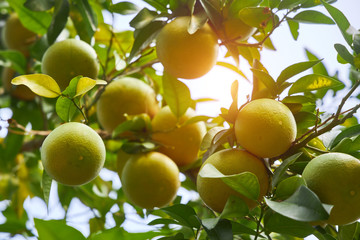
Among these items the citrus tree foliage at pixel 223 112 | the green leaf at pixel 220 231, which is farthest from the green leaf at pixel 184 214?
the green leaf at pixel 220 231

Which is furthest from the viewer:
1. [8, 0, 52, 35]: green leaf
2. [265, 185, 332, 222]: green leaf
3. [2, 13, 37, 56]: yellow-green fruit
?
[2, 13, 37, 56]: yellow-green fruit

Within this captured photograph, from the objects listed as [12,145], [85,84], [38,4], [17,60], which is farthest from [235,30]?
[12,145]

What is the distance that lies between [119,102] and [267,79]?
23.2 inches

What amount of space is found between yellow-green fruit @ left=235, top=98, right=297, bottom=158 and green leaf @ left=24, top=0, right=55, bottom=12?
0.79 m

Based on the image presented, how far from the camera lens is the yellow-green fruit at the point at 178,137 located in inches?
52.9

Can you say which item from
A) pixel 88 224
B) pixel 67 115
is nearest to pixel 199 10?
pixel 67 115

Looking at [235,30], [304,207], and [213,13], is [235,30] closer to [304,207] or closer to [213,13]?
[213,13]

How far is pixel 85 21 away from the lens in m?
1.38

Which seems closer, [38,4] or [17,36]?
[38,4]

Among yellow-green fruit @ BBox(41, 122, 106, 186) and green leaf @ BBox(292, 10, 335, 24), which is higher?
green leaf @ BBox(292, 10, 335, 24)

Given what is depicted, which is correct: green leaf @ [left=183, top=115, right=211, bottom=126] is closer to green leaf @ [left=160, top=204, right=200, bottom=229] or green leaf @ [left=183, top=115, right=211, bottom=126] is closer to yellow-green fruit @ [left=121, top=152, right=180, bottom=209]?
yellow-green fruit @ [left=121, top=152, right=180, bottom=209]

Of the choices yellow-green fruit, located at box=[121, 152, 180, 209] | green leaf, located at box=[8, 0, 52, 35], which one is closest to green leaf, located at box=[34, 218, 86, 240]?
yellow-green fruit, located at box=[121, 152, 180, 209]

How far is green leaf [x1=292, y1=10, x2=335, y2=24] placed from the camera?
1.12 m

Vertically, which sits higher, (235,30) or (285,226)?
(235,30)
